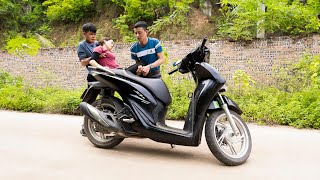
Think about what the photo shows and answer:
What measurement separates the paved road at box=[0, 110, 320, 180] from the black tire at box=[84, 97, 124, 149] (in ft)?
0.34

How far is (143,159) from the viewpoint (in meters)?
3.90

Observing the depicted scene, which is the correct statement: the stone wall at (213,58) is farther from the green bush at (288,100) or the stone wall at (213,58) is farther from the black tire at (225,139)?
the black tire at (225,139)

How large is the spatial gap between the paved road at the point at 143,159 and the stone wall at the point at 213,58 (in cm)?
573

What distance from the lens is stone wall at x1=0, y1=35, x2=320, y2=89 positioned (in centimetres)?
1068

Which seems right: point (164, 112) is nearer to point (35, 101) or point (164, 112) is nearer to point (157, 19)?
point (35, 101)

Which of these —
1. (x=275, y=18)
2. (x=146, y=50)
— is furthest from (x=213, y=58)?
(x=146, y=50)

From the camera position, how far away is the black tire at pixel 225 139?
352 centimetres

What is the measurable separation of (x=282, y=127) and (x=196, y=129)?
268 cm

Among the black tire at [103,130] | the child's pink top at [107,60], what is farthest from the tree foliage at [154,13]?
the black tire at [103,130]

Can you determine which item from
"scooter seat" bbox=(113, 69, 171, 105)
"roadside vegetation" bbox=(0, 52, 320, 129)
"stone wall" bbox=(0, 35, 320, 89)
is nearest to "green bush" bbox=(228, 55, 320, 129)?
"roadside vegetation" bbox=(0, 52, 320, 129)

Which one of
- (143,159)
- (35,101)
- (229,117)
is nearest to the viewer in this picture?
(229,117)

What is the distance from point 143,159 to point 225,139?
0.93m

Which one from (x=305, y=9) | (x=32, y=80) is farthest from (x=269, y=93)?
(x=32, y=80)

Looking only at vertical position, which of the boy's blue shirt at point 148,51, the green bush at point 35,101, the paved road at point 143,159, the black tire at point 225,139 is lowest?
the green bush at point 35,101
